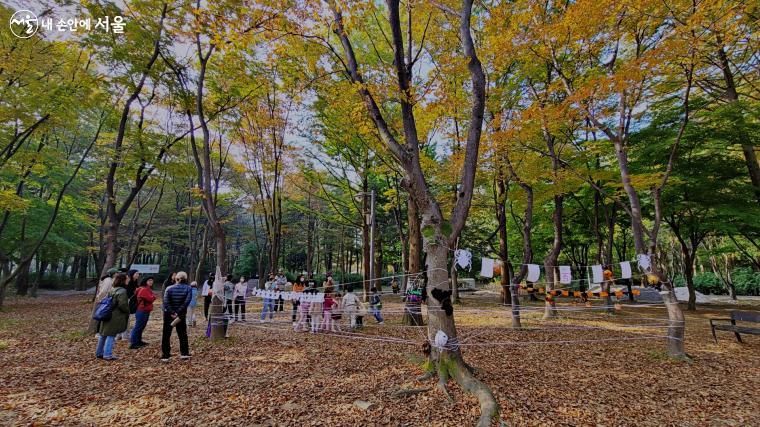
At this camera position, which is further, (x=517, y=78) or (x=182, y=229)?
(x=182, y=229)

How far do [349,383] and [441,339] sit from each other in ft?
5.15

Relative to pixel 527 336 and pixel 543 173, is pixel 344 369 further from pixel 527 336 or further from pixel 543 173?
pixel 543 173

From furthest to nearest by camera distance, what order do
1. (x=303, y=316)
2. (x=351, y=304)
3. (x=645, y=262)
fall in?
(x=351, y=304)
(x=303, y=316)
(x=645, y=262)

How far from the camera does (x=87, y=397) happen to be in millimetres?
4441

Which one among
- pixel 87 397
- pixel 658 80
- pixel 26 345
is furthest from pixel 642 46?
pixel 26 345

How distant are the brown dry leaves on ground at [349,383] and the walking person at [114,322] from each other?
24 centimetres

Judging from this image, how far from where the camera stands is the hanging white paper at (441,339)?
16.1ft

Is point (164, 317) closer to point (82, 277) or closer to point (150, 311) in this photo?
point (150, 311)

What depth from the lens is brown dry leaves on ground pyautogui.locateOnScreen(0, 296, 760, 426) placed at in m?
4.03

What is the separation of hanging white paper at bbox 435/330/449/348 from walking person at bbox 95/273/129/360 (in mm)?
5707

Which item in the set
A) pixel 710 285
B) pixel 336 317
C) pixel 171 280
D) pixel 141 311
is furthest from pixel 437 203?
pixel 710 285

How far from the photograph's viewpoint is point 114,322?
20.0 ft

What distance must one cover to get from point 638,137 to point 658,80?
3.63 metres

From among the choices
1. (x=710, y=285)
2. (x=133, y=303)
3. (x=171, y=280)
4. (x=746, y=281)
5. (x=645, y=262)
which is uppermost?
(x=645, y=262)
